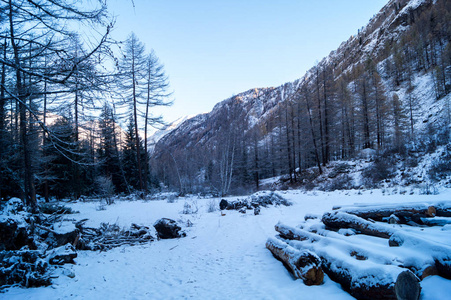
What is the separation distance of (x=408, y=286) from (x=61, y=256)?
16.1 ft

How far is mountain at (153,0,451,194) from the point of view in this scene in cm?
1502

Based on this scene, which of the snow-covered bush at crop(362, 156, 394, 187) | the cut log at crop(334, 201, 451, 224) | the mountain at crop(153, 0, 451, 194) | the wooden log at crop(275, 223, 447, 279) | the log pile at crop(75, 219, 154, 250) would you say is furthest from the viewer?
the mountain at crop(153, 0, 451, 194)

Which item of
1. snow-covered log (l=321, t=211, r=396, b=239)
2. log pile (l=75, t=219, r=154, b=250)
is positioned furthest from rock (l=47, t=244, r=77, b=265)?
snow-covered log (l=321, t=211, r=396, b=239)

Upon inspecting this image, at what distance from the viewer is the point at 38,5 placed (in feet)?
8.45

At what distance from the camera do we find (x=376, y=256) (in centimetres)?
238

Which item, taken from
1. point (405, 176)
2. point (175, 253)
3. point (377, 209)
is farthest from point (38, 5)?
point (405, 176)

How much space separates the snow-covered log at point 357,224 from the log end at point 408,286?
64.1 inches

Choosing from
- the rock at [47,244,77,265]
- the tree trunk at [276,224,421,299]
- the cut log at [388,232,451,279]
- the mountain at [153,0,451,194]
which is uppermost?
the mountain at [153,0,451,194]

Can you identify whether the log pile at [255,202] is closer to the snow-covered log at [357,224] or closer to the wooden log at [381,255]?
the snow-covered log at [357,224]

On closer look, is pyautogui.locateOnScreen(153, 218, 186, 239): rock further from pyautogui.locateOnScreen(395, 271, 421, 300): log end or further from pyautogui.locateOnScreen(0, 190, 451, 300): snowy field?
pyautogui.locateOnScreen(395, 271, 421, 300): log end

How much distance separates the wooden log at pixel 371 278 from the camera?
1.71 m

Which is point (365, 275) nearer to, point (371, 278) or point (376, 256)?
point (371, 278)

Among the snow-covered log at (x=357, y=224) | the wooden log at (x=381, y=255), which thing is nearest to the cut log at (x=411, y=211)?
the snow-covered log at (x=357, y=224)

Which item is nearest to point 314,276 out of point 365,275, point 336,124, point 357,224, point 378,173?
point 365,275
